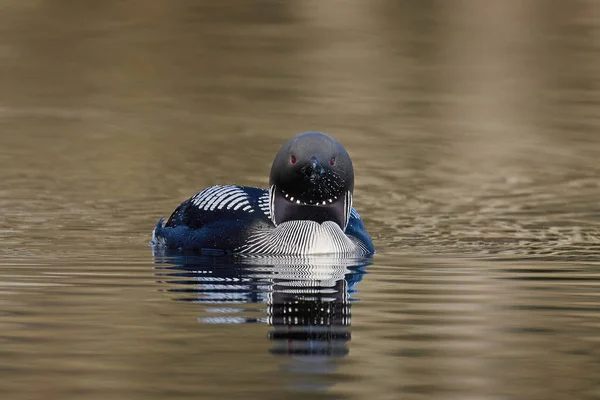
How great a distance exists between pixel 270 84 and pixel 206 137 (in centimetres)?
415

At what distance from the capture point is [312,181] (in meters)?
10.4

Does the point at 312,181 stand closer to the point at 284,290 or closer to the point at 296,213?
the point at 296,213

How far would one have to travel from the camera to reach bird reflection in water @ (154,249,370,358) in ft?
23.5

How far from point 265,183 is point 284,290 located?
6.00m

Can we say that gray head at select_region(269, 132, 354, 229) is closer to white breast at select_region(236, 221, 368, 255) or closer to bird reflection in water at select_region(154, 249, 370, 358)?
white breast at select_region(236, 221, 368, 255)

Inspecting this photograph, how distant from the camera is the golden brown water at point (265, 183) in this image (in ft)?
21.4

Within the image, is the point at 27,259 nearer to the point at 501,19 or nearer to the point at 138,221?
the point at 138,221

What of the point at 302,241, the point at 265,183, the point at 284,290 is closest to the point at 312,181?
the point at 302,241

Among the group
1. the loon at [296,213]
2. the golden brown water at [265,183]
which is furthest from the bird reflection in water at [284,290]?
the loon at [296,213]

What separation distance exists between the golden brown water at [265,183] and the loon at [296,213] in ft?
0.92

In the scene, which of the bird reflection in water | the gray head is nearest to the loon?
the gray head

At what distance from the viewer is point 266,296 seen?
27.9 feet

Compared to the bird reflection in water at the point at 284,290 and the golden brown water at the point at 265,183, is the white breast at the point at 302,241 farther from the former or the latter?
the golden brown water at the point at 265,183

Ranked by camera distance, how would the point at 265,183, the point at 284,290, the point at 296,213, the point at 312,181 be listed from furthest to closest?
the point at 265,183
the point at 296,213
the point at 312,181
the point at 284,290
